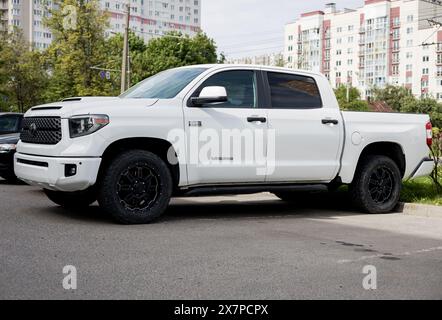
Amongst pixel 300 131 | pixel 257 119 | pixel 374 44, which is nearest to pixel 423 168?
pixel 300 131

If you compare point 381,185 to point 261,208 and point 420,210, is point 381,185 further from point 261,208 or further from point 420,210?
point 261,208

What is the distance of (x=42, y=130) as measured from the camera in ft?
22.6

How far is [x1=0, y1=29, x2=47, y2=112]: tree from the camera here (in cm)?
3975

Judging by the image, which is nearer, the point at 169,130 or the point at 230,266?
the point at 230,266

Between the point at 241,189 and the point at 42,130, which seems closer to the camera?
the point at 42,130

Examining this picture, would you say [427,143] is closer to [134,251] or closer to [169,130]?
[169,130]

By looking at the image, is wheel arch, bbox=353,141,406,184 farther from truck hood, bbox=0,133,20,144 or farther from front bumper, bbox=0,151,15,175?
truck hood, bbox=0,133,20,144

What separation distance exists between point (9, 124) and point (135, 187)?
7.81m

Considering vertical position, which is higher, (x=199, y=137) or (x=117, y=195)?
(x=199, y=137)

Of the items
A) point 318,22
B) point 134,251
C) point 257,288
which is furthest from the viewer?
point 318,22

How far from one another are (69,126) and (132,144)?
732 millimetres

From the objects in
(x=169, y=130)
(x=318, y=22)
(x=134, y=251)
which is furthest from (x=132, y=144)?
(x=318, y=22)

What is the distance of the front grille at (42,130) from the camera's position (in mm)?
6664

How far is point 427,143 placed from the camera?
29.6 ft
